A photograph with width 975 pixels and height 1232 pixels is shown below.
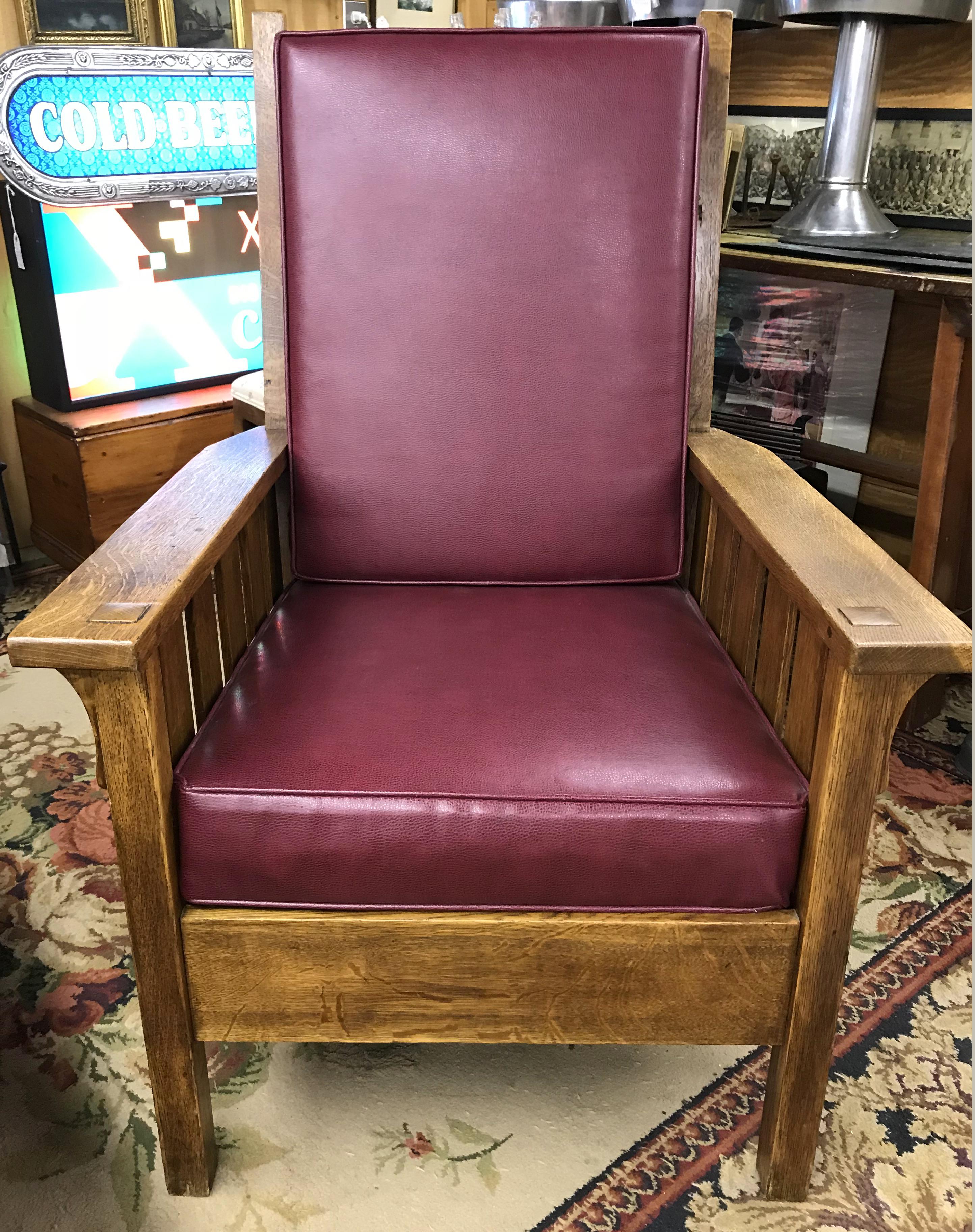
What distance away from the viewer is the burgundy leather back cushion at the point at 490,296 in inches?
44.8

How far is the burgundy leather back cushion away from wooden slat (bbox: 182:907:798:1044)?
0.46 m

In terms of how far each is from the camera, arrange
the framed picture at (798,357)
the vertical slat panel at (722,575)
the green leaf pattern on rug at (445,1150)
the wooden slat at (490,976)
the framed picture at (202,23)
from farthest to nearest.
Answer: the framed picture at (202,23) < the framed picture at (798,357) < the vertical slat panel at (722,575) < the green leaf pattern on rug at (445,1150) < the wooden slat at (490,976)

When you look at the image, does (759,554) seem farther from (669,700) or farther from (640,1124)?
(640,1124)

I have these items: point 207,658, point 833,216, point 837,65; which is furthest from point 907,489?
point 207,658

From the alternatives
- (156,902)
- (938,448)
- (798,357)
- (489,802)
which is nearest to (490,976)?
(489,802)

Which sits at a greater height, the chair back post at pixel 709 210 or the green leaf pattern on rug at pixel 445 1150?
the chair back post at pixel 709 210

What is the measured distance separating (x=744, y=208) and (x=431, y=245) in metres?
1.08

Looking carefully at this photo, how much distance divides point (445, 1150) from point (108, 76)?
179cm

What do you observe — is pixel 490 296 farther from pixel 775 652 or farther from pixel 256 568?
pixel 775 652

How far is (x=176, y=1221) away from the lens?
944 mm

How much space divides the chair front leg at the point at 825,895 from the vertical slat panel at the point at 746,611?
0.65 ft

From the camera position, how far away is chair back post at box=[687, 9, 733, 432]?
1172 millimetres

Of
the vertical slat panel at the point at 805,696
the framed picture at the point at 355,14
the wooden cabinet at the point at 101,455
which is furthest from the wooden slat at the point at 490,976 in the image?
the framed picture at the point at 355,14

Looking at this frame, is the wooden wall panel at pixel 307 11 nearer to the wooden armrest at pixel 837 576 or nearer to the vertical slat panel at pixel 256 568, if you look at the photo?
the vertical slat panel at pixel 256 568
